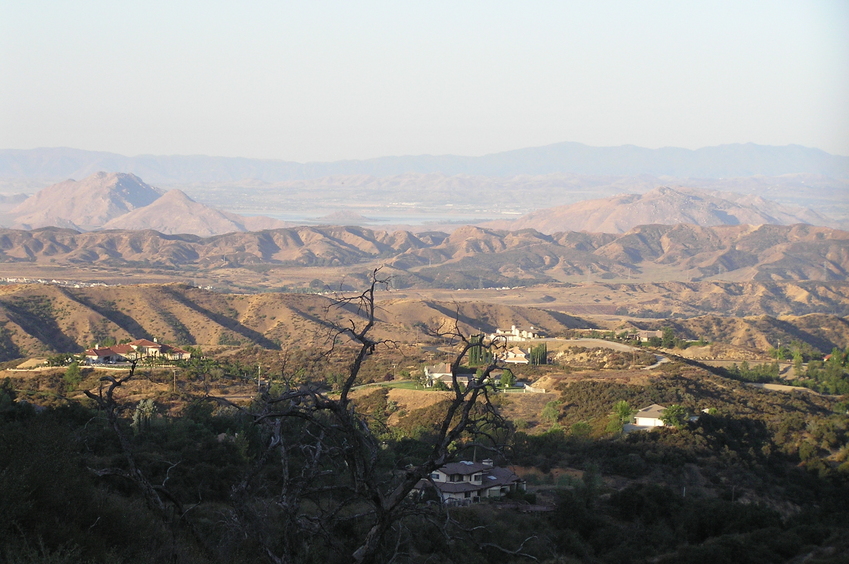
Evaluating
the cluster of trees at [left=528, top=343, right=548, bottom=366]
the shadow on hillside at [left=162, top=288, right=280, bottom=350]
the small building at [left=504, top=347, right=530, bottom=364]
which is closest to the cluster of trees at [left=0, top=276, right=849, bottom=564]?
the cluster of trees at [left=528, top=343, right=548, bottom=366]

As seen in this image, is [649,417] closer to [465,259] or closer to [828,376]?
[828,376]

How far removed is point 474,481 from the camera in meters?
25.5

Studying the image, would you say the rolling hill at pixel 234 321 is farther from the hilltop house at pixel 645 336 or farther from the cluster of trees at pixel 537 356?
the cluster of trees at pixel 537 356

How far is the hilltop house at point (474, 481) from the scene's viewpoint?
24509mm

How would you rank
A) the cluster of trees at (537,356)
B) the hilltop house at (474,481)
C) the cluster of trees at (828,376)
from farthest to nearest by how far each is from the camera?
1. the cluster of trees at (537,356)
2. the cluster of trees at (828,376)
3. the hilltop house at (474,481)

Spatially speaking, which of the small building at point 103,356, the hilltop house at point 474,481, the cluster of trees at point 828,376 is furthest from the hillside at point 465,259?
the hilltop house at point 474,481

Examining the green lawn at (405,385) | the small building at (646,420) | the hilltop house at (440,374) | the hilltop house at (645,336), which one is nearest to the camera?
the small building at (646,420)

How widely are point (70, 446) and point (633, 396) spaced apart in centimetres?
3614

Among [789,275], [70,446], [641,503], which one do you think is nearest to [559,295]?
[789,275]

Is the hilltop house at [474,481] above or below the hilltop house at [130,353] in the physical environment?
above

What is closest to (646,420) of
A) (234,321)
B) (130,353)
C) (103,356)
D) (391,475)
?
(391,475)

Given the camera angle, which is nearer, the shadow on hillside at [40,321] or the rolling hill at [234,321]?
the shadow on hillside at [40,321]

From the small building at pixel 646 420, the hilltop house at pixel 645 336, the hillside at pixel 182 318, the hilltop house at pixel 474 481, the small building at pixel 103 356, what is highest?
the hilltop house at pixel 474 481

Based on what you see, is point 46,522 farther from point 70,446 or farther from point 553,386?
point 553,386
